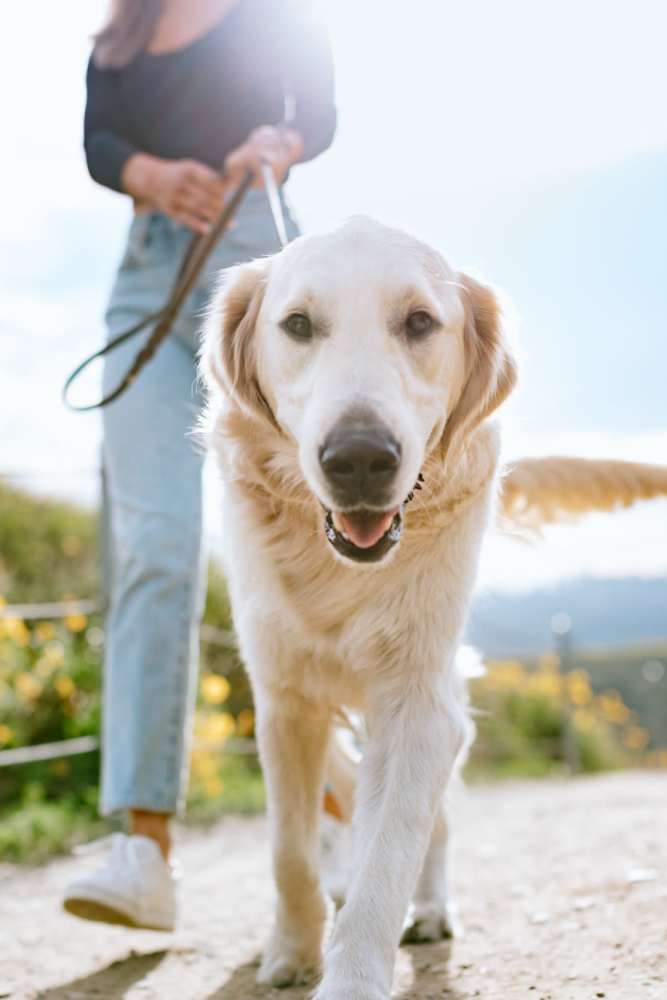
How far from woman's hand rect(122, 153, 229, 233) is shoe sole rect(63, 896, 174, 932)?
Answer: 1.68 metres

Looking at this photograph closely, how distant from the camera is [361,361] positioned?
7.06 ft

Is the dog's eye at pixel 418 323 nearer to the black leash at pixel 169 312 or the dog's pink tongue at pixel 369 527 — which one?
the dog's pink tongue at pixel 369 527

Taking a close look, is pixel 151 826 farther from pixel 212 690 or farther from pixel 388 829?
pixel 212 690

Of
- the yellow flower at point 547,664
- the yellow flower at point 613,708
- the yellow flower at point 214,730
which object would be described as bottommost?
the yellow flower at point 613,708

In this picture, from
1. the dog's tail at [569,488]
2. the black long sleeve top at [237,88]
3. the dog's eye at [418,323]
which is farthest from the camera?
the dog's tail at [569,488]

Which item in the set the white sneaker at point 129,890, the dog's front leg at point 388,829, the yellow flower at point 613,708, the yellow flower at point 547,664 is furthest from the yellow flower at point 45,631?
the yellow flower at point 613,708

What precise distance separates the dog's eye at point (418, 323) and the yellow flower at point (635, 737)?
30.7ft

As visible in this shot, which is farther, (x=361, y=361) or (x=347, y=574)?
(x=347, y=574)

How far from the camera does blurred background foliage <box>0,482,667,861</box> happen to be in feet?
19.8

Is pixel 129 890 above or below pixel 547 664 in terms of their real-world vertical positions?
above

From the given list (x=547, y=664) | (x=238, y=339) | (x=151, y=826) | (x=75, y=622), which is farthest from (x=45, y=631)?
(x=547, y=664)

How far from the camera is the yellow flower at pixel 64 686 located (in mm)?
6176

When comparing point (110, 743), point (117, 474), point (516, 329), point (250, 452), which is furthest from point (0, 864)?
point (516, 329)

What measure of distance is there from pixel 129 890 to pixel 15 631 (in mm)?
3618
